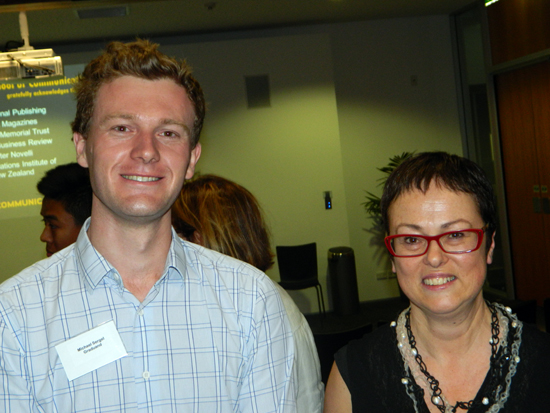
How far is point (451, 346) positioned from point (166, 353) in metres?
0.82

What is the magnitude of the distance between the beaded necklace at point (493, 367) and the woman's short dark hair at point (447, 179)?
27cm

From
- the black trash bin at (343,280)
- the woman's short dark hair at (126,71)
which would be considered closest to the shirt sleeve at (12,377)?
the woman's short dark hair at (126,71)

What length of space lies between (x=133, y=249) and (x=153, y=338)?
244 mm

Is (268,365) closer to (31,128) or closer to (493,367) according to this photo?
(493,367)

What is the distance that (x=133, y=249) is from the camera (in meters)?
1.44

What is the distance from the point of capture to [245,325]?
4.70ft

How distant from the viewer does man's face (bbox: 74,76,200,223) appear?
1.38 m

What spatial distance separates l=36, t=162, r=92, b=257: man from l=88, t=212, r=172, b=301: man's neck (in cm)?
147

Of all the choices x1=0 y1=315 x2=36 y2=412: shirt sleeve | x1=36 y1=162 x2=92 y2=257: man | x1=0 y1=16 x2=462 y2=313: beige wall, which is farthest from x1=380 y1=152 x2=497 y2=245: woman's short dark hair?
x1=0 y1=16 x2=462 y2=313: beige wall

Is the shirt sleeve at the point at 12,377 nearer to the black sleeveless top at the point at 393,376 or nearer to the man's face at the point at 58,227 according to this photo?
the black sleeveless top at the point at 393,376

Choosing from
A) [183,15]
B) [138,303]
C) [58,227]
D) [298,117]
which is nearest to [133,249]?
[138,303]

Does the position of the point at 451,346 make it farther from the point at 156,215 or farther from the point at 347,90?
the point at 347,90

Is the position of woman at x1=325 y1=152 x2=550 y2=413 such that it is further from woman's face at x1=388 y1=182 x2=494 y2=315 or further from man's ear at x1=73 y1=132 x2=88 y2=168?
man's ear at x1=73 y1=132 x2=88 y2=168

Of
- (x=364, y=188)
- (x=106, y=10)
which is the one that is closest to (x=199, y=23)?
(x=106, y=10)
